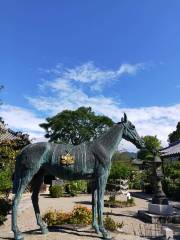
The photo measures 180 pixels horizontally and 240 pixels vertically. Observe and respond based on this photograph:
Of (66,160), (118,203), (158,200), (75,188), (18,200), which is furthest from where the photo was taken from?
(75,188)

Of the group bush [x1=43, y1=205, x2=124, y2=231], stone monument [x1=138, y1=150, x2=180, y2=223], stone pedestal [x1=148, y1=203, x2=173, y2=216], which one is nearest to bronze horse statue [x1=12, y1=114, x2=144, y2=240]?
bush [x1=43, y1=205, x2=124, y2=231]

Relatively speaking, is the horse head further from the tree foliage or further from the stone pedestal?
the stone pedestal

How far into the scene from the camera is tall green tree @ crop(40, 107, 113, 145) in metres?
57.2

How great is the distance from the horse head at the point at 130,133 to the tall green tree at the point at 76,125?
156ft

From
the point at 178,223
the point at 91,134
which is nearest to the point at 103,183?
the point at 178,223

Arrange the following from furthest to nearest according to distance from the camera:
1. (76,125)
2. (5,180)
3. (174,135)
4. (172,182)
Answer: (174,135)
(76,125)
(172,182)
(5,180)

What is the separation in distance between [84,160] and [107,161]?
52 centimetres

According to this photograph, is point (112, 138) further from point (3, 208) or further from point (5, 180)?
point (5, 180)

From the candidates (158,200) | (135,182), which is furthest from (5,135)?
(135,182)

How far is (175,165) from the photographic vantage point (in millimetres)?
33250

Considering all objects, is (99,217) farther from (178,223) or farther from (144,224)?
(178,223)

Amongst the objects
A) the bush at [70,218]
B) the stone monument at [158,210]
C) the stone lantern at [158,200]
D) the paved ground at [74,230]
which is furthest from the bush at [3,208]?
the stone lantern at [158,200]

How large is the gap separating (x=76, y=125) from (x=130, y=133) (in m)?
48.9

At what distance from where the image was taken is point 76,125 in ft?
189
